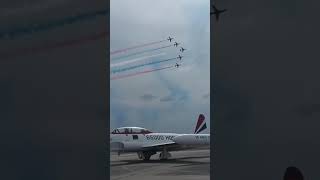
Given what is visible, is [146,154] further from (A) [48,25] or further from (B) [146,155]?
(A) [48,25]

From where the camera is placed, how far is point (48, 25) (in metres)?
4.93

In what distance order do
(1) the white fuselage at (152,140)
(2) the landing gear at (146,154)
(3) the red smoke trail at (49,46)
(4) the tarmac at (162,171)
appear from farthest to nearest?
→ (2) the landing gear at (146,154)
(1) the white fuselage at (152,140)
(4) the tarmac at (162,171)
(3) the red smoke trail at (49,46)

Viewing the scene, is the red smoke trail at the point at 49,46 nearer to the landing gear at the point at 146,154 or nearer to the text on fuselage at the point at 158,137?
the landing gear at the point at 146,154

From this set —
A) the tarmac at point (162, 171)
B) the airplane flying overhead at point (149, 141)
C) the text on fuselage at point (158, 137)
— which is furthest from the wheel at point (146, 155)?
the tarmac at point (162, 171)

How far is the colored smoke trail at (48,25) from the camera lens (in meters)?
4.82

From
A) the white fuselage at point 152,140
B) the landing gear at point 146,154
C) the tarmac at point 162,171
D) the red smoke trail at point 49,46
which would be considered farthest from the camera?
the landing gear at point 146,154

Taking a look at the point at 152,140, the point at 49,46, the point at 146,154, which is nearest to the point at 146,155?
the point at 146,154

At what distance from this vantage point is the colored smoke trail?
4.82m

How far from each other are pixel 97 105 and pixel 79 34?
74 cm

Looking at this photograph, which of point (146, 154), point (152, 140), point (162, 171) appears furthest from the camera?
point (152, 140)
